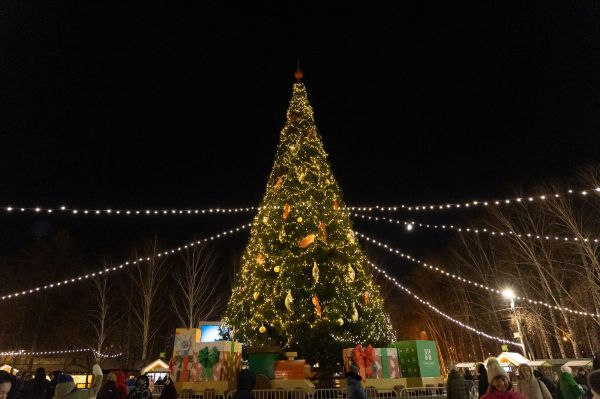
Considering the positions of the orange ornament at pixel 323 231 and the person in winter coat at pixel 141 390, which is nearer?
the person in winter coat at pixel 141 390

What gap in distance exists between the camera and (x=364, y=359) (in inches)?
446

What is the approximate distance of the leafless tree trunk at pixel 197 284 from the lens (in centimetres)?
2519

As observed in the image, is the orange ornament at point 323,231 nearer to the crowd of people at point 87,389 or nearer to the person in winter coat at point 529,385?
the crowd of people at point 87,389

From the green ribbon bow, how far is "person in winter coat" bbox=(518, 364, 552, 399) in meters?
7.87

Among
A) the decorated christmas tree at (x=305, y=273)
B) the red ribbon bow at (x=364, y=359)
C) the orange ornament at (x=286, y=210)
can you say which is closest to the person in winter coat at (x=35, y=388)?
the decorated christmas tree at (x=305, y=273)

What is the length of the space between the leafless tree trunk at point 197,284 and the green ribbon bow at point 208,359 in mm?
13315

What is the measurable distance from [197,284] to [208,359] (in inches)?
693

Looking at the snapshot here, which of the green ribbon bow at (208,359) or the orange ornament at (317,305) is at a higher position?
the orange ornament at (317,305)

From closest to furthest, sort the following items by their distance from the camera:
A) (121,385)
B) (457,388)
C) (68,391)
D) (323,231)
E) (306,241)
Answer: (68,391) < (457,388) < (121,385) < (306,241) < (323,231)

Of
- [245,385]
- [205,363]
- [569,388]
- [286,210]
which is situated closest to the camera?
[245,385]

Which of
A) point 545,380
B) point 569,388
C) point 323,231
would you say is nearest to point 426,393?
point 545,380

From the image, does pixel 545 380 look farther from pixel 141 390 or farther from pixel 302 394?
pixel 141 390

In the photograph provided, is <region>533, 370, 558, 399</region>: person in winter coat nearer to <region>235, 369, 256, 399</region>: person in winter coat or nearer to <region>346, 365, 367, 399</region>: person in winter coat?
<region>346, 365, 367, 399</region>: person in winter coat

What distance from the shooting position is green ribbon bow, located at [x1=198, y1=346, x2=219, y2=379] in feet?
35.6
